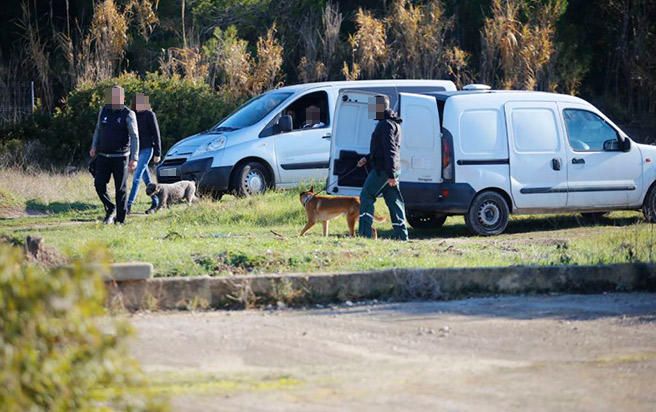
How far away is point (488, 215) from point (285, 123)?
4.68 meters

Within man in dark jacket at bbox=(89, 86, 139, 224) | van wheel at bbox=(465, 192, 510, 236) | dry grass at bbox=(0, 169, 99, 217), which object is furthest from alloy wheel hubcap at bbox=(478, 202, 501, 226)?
dry grass at bbox=(0, 169, 99, 217)

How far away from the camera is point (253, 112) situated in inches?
725

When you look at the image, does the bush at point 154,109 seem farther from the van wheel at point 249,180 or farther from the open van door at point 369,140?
the open van door at point 369,140

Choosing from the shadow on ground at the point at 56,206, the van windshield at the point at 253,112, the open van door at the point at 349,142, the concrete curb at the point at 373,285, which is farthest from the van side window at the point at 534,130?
the shadow on ground at the point at 56,206

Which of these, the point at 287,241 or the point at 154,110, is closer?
the point at 287,241

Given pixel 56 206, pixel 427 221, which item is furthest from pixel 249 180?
pixel 427 221

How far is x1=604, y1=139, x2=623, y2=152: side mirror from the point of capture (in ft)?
50.2

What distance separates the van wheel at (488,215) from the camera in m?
14.4

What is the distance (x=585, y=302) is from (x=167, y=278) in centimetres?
361

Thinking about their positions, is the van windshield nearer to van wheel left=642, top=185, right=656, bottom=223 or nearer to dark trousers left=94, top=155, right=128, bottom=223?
dark trousers left=94, top=155, right=128, bottom=223

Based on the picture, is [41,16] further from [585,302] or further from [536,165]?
[585,302]

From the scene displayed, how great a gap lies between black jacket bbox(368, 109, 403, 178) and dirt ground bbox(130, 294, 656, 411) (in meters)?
3.83

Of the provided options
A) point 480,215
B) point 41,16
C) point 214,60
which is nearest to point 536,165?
point 480,215

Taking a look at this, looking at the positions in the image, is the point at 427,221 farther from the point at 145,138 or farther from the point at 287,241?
the point at 287,241
